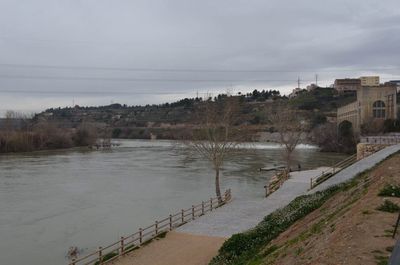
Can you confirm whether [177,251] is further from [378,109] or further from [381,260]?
[378,109]

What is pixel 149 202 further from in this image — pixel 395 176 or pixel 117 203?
pixel 395 176

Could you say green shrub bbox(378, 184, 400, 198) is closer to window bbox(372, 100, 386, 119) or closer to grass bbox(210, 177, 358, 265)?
grass bbox(210, 177, 358, 265)

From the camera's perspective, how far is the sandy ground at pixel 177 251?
16.9m

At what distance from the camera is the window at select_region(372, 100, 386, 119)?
85375 millimetres

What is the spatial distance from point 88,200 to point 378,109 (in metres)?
69.4

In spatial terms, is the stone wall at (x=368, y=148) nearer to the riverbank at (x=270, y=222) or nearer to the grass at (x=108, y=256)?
the riverbank at (x=270, y=222)

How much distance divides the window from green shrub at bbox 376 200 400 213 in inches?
3106

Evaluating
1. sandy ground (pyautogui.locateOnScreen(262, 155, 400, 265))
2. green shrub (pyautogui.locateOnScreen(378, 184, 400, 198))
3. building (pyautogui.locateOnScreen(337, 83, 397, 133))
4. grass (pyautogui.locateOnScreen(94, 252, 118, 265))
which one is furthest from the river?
building (pyautogui.locateOnScreen(337, 83, 397, 133))

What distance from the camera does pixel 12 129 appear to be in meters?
95.2

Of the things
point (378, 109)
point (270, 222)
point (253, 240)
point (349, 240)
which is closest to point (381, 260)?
point (349, 240)

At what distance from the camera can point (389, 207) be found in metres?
11.8

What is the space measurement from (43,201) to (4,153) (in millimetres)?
57160

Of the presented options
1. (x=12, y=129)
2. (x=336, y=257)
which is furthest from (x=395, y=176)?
(x=12, y=129)

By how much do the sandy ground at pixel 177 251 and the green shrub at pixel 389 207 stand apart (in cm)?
699
